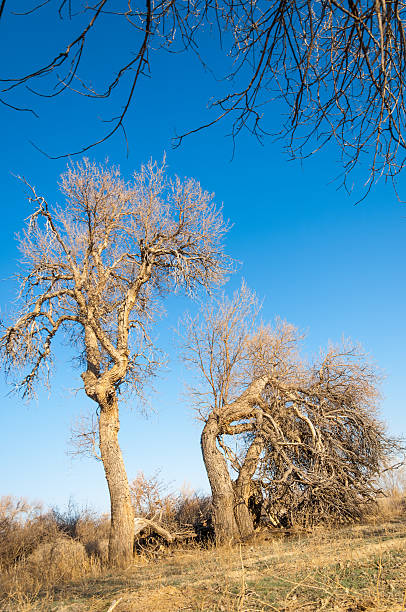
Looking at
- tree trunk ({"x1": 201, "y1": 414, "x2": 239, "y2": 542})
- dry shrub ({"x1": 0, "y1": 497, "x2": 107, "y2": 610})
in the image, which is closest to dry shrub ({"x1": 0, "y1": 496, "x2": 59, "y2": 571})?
dry shrub ({"x1": 0, "y1": 497, "x2": 107, "y2": 610})

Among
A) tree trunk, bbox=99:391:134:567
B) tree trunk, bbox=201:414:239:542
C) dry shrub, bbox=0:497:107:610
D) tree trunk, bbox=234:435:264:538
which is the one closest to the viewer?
dry shrub, bbox=0:497:107:610

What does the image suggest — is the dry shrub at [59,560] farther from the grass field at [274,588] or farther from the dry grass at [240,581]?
the grass field at [274,588]

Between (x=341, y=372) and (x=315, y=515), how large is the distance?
18.0 feet

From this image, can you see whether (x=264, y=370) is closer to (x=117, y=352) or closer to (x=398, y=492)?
(x=117, y=352)

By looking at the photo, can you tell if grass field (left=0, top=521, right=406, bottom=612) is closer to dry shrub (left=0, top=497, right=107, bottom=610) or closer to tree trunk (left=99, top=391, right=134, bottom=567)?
dry shrub (left=0, top=497, right=107, bottom=610)

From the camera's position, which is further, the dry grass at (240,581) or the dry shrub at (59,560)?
the dry shrub at (59,560)

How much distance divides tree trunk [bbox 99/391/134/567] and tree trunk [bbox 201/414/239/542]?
2.55m

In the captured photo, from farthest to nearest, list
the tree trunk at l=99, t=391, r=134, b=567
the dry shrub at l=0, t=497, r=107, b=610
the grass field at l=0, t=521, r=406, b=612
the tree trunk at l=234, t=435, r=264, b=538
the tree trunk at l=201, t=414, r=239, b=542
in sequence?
the tree trunk at l=234, t=435, r=264, b=538
the tree trunk at l=201, t=414, r=239, b=542
the tree trunk at l=99, t=391, r=134, b=567
the dry shrub at l=0, t=497, r=107, b=610
the grass field at l=0, t=521, r=406, b=612

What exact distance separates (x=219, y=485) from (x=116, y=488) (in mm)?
3098

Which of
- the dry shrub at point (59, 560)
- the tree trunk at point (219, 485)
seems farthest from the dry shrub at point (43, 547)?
the tree trunk at point (219, 485)

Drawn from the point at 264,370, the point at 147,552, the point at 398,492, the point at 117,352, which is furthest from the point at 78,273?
the point at 398,492

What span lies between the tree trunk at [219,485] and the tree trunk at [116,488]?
2.55 meters

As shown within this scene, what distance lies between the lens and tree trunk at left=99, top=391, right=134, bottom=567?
1152 centimetres

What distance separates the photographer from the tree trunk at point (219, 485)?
12.8 m
